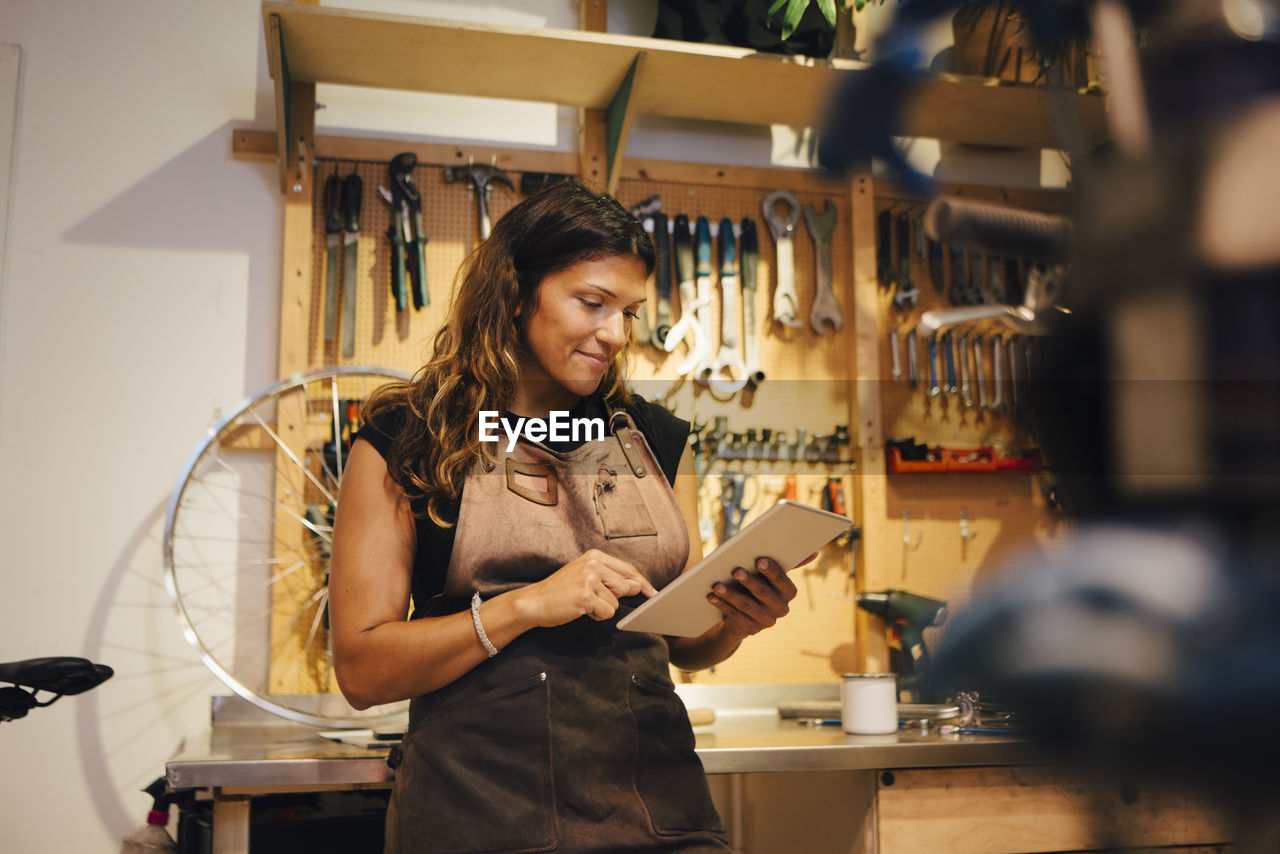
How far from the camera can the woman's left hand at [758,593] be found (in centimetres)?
118

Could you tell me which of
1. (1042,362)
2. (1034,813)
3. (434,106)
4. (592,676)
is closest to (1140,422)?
(1042,362)

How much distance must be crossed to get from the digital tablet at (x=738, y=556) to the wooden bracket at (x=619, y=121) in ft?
5.02

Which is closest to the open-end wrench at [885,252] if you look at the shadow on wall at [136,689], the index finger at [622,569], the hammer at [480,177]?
the hammer at [480,177]

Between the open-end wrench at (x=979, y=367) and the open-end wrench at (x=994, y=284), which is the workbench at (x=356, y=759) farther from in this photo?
the open-end wrench at (x=994, y=284)

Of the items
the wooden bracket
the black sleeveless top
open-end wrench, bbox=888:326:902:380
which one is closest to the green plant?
the wooden bracket

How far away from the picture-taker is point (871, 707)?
1901 mm

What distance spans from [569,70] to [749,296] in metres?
0.73

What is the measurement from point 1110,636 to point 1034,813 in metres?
1.73

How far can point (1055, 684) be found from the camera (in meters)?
0.20

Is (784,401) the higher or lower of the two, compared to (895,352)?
lower

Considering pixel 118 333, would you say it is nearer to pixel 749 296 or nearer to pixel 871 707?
pixel 749 296

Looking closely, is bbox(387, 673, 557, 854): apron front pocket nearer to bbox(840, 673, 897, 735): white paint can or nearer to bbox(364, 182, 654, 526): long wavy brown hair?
bbox(364, 182, 654, 526): long wavy brown hair

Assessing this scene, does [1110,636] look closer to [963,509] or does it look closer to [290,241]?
[290,241]

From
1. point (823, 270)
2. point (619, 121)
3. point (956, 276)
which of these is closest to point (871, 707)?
point (823, 270)
